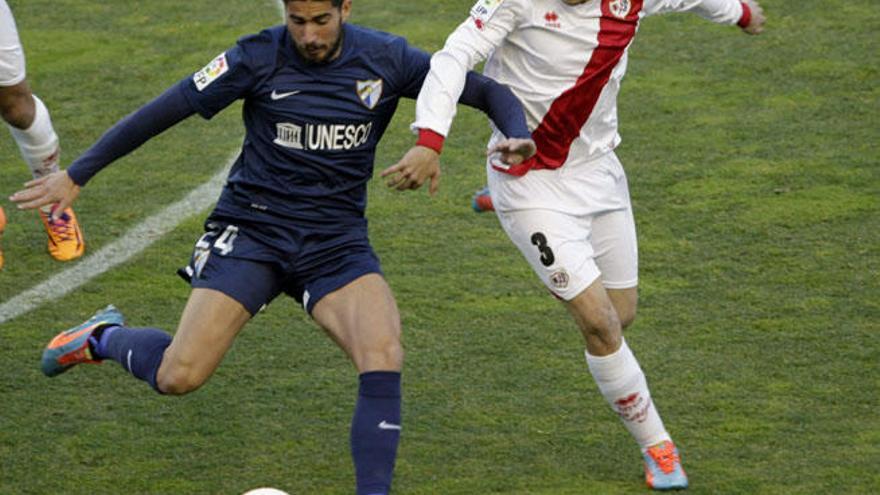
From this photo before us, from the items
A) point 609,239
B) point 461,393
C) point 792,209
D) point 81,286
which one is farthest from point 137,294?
point 792,209

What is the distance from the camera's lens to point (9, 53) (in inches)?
322

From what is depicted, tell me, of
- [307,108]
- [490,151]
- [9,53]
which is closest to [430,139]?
[490,151]

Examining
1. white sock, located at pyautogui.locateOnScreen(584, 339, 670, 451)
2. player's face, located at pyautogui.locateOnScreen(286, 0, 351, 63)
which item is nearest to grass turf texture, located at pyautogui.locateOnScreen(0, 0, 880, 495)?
white sock, located at pyautogui.locateOnScreen(584, 339, 670, 451)

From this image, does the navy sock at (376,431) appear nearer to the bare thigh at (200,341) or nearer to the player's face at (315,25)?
the bare thigh at (200,341)

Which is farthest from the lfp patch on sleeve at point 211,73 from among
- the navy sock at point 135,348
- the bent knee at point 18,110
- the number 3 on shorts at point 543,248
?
the bent knee at point 18,110

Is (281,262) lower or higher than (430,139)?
lower

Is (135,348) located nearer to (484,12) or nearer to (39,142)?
(484,12)

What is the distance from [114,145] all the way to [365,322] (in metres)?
1.05

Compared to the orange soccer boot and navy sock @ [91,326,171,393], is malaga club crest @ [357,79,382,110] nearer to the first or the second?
navy sock @ [91,326,171,393]

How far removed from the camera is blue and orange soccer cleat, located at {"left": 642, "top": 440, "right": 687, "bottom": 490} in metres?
6.16

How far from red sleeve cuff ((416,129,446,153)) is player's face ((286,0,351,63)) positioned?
462 mm

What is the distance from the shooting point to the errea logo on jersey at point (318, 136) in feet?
19.7

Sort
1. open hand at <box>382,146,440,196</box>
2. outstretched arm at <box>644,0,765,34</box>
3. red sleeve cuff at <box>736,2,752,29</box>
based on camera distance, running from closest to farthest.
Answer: open hand at <box>382,146,440,196</box>
outstretched arm at <box>644,0,765,34</box>
red sleeve cuff at <box>736,2,752,29</box>

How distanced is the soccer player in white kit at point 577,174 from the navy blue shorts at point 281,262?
64cm
